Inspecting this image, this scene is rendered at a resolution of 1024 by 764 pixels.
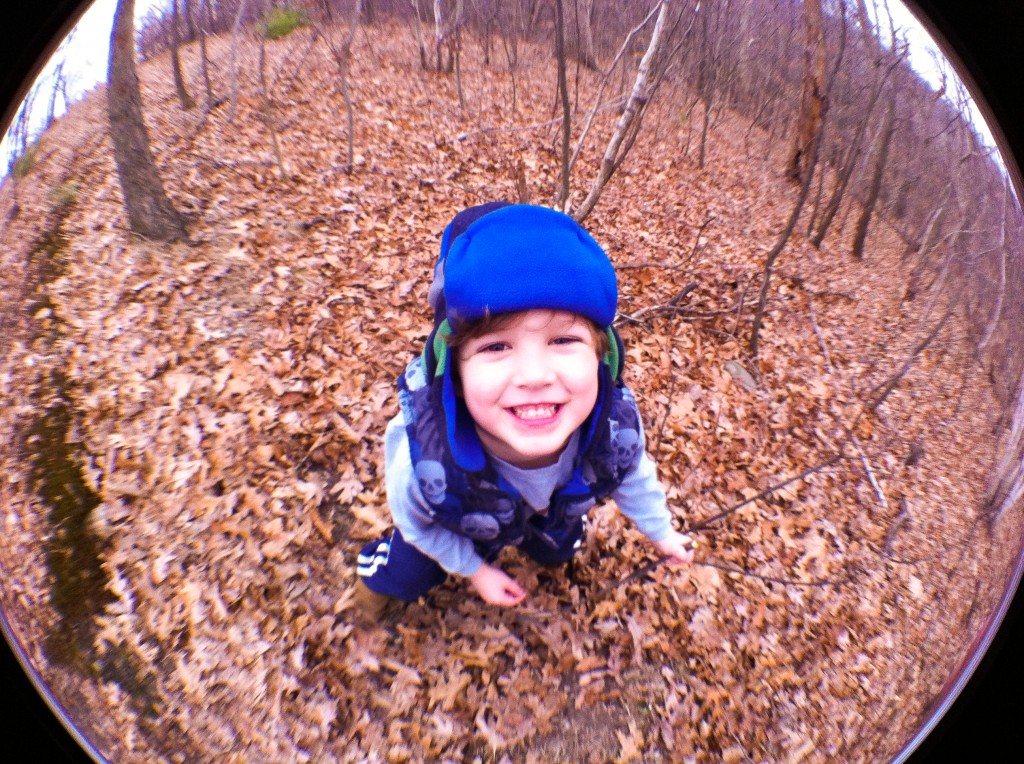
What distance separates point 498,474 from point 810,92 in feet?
3.22

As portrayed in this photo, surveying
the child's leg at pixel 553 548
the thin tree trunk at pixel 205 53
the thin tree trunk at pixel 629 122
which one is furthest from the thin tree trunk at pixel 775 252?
the thin tree trunk at pixel 205 53

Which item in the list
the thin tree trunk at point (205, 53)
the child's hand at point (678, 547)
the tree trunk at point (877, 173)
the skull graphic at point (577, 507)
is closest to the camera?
the thin tree trunk at point (205, 53)

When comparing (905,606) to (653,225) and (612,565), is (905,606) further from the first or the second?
(653,225)

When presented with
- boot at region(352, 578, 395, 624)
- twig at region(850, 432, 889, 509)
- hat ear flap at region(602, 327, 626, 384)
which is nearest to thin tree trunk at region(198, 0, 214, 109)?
hat ear flap at region(602, 327, 626, 384)

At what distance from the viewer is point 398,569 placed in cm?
95

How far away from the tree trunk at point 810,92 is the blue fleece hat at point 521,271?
1.82 feet

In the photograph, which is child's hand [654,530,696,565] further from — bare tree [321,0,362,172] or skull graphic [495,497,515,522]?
bare tree [321,0,362,172]

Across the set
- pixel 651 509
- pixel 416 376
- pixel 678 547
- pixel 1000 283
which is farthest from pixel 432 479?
pixel 1000 283

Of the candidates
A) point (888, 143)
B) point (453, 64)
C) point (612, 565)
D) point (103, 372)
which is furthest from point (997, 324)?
point (103, 372)

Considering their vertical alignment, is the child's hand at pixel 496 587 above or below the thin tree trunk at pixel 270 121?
below

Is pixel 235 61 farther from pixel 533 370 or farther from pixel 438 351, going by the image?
pixel 533 370

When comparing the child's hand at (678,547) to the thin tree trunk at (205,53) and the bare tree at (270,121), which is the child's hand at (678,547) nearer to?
the bare tree at (270,121)

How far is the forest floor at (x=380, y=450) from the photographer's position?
71 cm

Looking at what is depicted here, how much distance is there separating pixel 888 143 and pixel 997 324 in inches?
16.2
